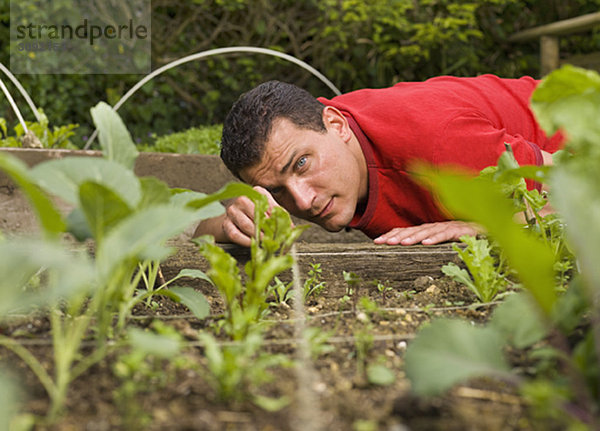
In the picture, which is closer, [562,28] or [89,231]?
[89,231]

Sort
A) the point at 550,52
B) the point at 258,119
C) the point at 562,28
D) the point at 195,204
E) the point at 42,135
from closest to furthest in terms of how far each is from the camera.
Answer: the point at 195,204
the point at 258,119
the point at 42,135
the point at 562,28
the point at 550,52

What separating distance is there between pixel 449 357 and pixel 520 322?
0.13 metres

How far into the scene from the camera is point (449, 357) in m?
0.59

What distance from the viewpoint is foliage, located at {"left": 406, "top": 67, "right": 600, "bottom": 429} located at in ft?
1.72

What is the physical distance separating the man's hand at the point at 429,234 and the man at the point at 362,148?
0.01 metres

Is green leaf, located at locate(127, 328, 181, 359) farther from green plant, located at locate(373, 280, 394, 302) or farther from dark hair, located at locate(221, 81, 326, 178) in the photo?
dark hair, located at locate(221, 81, 326, 178)

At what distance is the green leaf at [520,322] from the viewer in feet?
2.14

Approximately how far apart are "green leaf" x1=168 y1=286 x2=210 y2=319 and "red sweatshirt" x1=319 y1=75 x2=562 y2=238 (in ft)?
3.96

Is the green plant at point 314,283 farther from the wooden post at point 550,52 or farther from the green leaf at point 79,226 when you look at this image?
the wooden post at point 550,52

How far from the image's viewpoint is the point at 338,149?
2090 millimetres

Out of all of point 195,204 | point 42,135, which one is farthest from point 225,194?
point 42,135

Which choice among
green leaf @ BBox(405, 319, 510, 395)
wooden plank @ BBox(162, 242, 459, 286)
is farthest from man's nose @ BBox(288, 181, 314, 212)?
green leaf @ BBox(405, 319, 510, 395)

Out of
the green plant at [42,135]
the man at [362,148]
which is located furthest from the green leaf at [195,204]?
the green plant at [42,135]

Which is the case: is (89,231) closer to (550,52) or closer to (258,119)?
(258,119)
